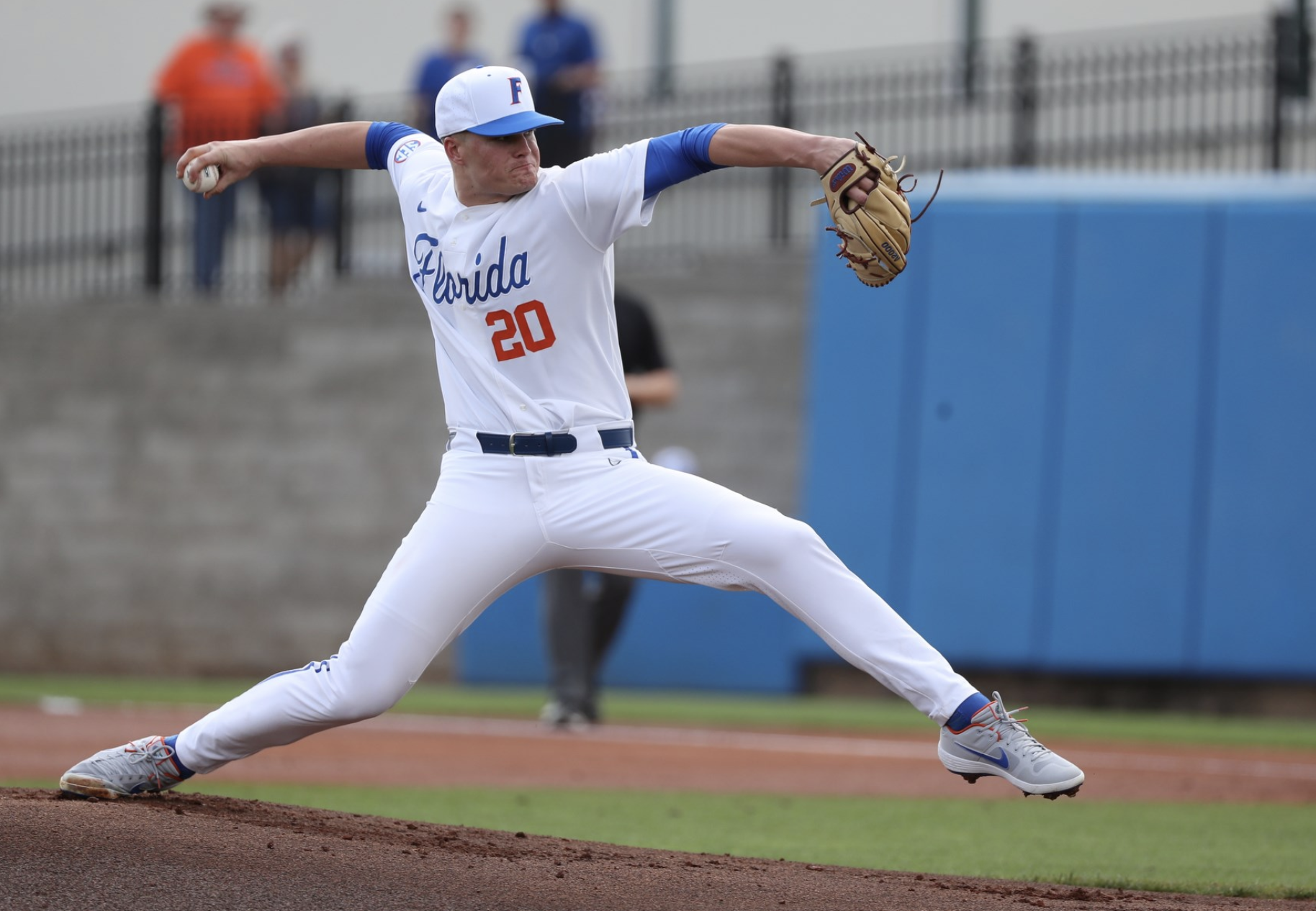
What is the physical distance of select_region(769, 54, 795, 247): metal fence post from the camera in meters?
13.8

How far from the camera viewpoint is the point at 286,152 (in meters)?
5.36

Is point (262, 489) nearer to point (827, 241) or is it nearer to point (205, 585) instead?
point (205, 585)

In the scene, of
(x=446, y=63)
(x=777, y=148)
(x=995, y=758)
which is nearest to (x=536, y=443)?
(x=777, y=148)

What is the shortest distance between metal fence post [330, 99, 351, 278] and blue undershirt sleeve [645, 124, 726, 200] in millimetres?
10223

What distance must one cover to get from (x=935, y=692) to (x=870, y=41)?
43.5ft

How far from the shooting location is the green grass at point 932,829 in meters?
5.46

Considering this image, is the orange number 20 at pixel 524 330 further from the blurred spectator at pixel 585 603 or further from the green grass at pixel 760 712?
the green grass at pixel 760 712

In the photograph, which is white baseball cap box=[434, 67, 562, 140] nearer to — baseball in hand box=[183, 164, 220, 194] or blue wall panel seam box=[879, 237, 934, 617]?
baseball in hand box=[183, 164, 220, 194]

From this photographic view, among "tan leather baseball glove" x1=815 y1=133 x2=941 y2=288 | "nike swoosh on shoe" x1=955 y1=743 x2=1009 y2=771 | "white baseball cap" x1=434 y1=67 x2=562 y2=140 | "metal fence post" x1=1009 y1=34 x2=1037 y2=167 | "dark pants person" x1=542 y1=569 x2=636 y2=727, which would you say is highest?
"metal fence post" x1=1009 y1=34 x2=1037 y2=167

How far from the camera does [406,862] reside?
459 centimetres

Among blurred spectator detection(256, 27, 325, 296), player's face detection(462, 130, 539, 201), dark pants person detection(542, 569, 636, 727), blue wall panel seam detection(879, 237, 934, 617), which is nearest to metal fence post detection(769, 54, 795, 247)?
blue wall panel seam detection(879, 237, 934, 617)

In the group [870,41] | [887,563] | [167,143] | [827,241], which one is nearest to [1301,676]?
[887,563]

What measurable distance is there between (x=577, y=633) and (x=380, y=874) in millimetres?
4915

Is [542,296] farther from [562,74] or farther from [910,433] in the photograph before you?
[562,74]
